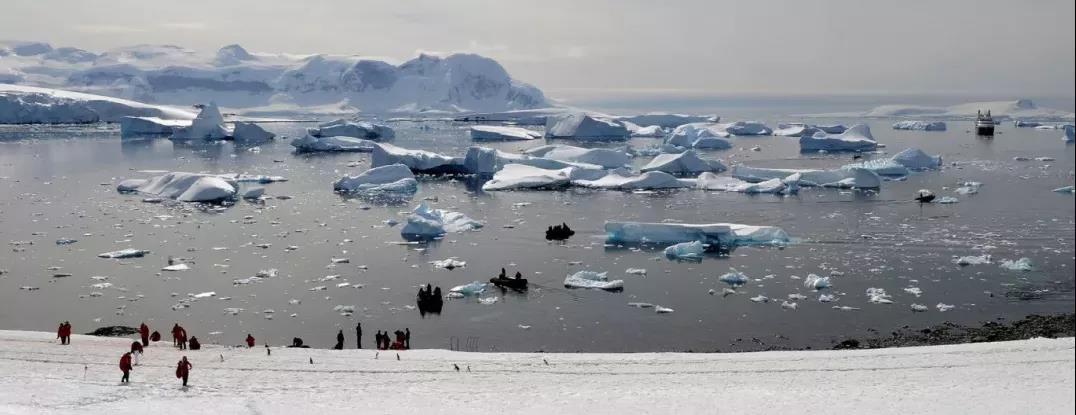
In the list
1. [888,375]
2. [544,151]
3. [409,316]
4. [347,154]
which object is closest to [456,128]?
[347,154]

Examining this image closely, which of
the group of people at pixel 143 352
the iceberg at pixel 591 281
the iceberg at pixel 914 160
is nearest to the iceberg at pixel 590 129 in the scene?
the iceberg at pixel 914 160

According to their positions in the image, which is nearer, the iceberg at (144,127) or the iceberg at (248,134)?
the iceberg at (248,134)

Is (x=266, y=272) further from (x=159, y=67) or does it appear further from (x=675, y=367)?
(x=159, y=67)

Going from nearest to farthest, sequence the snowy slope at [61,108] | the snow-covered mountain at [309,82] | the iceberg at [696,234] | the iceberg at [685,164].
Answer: the iceberg at [696,234] → the iceberg at [685,164] → the snowy slope at [61,108] → the snow-covered mountain at [309,82]

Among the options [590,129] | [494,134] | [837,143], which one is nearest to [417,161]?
[494,134]

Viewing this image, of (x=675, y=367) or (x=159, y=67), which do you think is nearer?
(x=675, y=367)

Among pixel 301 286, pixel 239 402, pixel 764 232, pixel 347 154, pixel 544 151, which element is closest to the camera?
pixel 239 402

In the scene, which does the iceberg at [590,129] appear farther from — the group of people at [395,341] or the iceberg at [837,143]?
the group of people at [395,341]
